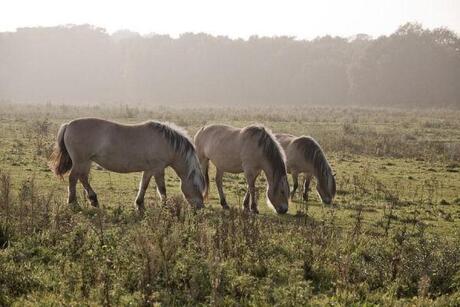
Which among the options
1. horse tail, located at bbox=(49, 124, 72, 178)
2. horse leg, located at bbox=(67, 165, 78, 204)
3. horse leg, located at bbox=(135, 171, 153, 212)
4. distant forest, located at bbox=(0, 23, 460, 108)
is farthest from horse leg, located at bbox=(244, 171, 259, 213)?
distant forest, located at bbox=(0, 23, 460, 108)

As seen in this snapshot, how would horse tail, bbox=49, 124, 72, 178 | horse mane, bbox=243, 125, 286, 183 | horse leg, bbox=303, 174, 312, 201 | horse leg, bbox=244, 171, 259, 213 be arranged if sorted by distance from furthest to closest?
horse leg, bbox=303, 174, 312, 201 < horse leg, bbox=244, 171, 259, 213 < horse mane, bbox=243, 125, 286, 183 < horse tail, bbox=49, 124, 72, 178

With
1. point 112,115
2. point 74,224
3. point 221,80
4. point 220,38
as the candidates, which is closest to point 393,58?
point 221,80

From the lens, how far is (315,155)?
43.4ft

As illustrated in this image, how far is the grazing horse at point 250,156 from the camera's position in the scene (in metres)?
11.3

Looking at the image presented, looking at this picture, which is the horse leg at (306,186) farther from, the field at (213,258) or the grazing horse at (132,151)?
the grazing horse at (132,151)

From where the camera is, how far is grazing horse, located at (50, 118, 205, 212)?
10820mm

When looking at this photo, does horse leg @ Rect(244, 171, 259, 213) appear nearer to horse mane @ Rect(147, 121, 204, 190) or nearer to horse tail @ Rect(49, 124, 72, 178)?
horse mane @ Rect(147, 121, 204, 190)

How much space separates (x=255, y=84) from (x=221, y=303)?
81.1m

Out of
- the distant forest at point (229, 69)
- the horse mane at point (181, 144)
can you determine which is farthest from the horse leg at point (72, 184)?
the distant forest at point (229, 69)

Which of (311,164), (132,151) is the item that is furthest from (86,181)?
(311,164)

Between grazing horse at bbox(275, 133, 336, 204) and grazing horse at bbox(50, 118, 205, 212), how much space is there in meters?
3.47

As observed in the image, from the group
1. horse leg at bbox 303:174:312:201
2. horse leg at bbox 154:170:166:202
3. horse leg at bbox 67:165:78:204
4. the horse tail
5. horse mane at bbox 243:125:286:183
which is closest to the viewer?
horse leg at bbox 67:165:78:204

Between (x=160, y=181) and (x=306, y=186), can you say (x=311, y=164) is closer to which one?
(x=306, y=186)

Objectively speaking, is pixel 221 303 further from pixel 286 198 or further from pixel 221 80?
pixel 221 80
